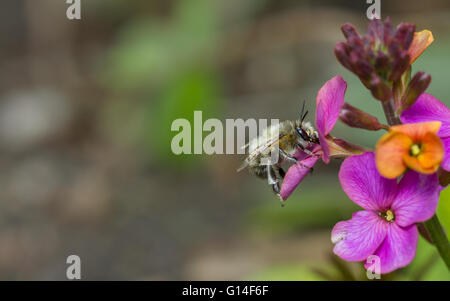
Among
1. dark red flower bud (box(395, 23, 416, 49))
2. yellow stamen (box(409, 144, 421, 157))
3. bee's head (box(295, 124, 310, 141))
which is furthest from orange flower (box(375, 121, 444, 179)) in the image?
bee's head (box(295, 124, 310, 141))

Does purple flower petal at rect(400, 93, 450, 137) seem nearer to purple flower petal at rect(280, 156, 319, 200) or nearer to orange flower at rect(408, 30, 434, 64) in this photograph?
orange flower at rect(408, 30, 434, 64)

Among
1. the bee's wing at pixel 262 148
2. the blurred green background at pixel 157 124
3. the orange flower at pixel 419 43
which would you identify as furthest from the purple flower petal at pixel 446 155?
the blurred green background at pixel 157 124

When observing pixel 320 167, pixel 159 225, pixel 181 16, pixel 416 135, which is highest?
pixel 181 16

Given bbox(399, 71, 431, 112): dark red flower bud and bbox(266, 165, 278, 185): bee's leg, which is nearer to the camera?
bbox(399, 71, 431, 112): dark red flower bud

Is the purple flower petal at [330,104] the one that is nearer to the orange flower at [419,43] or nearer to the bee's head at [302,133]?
the orange flower at [419,43]

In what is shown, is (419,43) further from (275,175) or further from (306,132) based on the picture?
(275,175)
